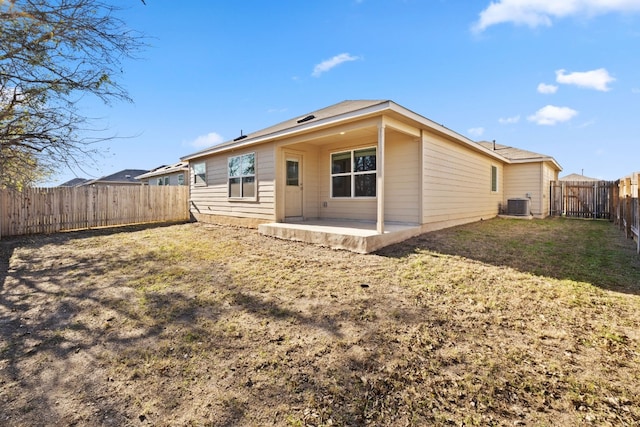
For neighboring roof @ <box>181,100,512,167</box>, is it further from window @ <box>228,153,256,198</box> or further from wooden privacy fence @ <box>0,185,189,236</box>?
wooden privacy fence @ <box>0,185,189,236</box>

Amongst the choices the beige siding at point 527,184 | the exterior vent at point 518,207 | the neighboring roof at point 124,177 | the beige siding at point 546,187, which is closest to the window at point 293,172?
the exterior vent at point 518,207

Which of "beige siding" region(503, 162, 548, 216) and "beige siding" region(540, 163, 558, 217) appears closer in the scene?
"beige siding" region(503, 162, 548, 216)

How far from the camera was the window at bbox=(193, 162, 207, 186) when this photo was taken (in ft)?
37.4

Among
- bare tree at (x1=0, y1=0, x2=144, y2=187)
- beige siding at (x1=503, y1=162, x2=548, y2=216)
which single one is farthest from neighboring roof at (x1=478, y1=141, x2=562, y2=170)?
bare tree at (x1=0, y1=0, x2=144, y2=187)

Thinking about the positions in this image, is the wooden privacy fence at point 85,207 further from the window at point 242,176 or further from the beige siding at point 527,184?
the beige siding at point 527,184

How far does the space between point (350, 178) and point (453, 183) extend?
3.16m

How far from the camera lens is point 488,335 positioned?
101 inches

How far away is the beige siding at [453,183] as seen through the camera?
746cm

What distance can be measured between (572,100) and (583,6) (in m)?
6.92

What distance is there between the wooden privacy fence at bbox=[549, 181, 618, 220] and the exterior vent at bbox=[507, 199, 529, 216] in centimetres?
371

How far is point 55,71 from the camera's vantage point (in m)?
5.38

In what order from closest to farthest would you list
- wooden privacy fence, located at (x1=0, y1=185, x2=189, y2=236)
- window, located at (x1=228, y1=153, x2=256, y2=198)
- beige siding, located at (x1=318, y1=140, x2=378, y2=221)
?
beige siding, located at (x1=318, y1=140, x2=378, y2=221) → wooden privacy fence, located at (x1=0, y1=185, x2=189, y2=236) → window, located at (x1=228, y1=153, x2=256, y2=198)

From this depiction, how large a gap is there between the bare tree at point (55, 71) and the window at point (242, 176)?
3.83m

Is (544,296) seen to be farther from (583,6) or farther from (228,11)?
(228,11)
